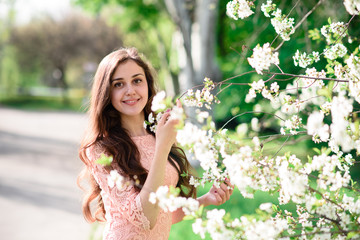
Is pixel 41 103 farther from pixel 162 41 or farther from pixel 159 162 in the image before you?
pixel 159 162

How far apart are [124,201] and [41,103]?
2658 centimetres

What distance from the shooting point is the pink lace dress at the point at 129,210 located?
5.88 ft

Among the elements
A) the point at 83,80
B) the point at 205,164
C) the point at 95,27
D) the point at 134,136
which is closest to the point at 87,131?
the point at 134,136

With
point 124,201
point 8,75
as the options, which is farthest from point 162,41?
point 8,75

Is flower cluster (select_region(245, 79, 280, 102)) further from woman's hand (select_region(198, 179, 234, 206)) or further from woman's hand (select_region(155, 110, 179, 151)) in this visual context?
woman's hand (select_region(198, 179, 234, 206))

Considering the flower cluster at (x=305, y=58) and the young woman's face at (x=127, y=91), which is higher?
the flower cluster at (x=305, y=58)

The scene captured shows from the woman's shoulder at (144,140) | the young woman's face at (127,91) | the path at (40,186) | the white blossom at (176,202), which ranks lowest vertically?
the path at (40,186)

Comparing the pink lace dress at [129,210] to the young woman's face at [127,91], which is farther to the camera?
the young woman's face at [127,91]

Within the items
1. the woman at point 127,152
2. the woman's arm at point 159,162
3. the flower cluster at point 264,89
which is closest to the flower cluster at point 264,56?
the flower cluster at point 264,89

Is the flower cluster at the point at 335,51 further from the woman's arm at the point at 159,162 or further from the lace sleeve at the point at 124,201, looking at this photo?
the lace sleeve at the point at 124,201

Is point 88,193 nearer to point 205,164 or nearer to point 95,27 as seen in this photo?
point 205,164

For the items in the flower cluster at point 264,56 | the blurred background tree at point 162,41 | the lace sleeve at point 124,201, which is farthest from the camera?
the blurred background tree at point 162,41

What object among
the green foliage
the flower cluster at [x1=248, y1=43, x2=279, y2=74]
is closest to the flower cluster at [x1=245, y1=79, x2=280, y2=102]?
the flower cluster at [x1=248, y1=43, x2=279, y2=74]

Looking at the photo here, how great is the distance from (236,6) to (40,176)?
7612 mm
